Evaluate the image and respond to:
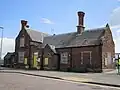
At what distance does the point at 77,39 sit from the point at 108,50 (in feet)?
21.5

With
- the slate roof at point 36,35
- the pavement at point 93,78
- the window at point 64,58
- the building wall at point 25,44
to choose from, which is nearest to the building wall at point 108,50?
the window at point 64,58

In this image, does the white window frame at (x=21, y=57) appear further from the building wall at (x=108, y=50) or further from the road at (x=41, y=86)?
the road at (x=41, y=86)

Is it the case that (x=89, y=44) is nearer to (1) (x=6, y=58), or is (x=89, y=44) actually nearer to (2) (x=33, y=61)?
(2) (x=33, y=61)

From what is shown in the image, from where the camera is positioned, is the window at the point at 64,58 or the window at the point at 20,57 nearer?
the window at the point at 64,58

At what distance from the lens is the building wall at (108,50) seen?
128 feet

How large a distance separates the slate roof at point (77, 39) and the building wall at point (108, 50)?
118 centimetres

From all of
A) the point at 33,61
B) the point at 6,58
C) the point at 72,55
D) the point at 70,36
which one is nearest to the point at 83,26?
the point at 70,36

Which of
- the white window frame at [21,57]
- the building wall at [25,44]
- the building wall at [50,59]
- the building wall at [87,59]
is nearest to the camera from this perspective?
the building wall at [87,59]

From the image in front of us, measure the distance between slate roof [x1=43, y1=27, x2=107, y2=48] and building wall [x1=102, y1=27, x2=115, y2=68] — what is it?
1.18 metres

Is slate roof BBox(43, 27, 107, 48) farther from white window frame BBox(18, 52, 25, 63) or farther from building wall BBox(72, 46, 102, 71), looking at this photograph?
white window frame BBox(18, 52, 25, 63)

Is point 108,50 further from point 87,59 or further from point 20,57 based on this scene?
point 20,57

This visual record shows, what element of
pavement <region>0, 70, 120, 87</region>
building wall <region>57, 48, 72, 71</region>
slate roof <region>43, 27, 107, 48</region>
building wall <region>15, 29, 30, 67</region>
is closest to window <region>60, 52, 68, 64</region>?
building wall <region>57, 48, 72, 71</region>

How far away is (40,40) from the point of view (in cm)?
5328

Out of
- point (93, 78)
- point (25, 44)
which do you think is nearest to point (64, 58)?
point (25, 44)
